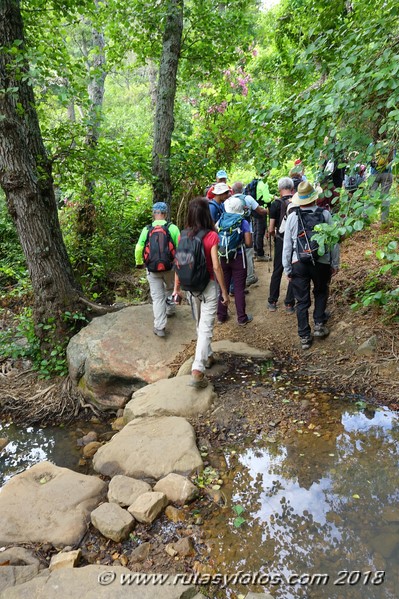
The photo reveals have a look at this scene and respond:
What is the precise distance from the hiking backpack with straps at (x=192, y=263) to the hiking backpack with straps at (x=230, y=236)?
1.46 m

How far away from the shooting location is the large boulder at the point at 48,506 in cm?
295

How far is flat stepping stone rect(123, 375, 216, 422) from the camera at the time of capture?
421cm

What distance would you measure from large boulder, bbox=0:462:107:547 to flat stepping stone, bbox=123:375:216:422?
1.00 meters

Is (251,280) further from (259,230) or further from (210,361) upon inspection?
(210,361)

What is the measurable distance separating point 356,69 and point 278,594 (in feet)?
15.2

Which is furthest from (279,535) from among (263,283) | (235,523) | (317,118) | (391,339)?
(263,283)

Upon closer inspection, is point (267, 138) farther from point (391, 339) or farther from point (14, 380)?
point (14, 380)

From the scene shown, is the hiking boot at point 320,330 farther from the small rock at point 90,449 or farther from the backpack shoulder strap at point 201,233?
the small rock at point 90,449

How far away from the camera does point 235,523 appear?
276 centimetres

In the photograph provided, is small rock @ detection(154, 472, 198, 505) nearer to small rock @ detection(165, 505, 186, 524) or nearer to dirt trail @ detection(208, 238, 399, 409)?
small rock @ detection(165, 505, 186, 524)

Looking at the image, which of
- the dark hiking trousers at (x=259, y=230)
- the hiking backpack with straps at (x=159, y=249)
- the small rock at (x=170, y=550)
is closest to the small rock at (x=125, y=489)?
the small rock at (x=170, y=550)

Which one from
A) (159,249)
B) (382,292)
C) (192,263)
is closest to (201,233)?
(192,263)

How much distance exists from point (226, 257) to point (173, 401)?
2.51m

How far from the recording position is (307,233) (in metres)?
4.75
